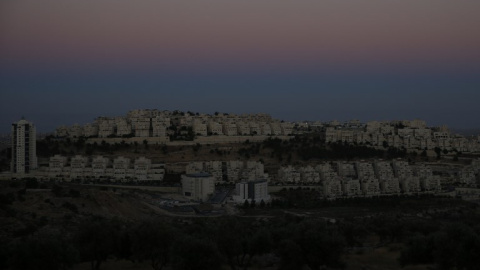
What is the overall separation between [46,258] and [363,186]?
25.9 meters

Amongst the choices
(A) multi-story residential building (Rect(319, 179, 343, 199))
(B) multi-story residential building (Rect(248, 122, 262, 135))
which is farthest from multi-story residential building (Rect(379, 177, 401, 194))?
(B) multi-story residential building (Rect(248, 122, 262, 135))

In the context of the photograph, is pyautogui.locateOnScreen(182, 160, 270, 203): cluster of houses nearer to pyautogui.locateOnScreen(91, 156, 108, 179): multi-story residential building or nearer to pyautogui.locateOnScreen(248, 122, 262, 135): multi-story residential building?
pyautogui.locateOnScreen(91, 156, 108, 179): multi-story residential building

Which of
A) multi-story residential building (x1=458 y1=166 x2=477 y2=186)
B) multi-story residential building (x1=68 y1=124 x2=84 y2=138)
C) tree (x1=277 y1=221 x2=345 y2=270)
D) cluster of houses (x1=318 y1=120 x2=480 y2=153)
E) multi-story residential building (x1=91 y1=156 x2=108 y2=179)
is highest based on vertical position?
multi-story residential building (x1=68 y1=124 x2=84 y2=138)

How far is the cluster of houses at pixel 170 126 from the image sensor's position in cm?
4759

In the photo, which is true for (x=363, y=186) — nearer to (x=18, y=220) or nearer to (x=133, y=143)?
(x=133, y=143)

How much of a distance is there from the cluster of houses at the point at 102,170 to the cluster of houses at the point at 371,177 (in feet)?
25.6

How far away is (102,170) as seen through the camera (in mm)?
38219

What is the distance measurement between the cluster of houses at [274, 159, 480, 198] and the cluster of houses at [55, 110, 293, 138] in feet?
34.1

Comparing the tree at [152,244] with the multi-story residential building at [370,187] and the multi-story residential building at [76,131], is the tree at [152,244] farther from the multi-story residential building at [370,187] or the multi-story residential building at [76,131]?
the multi-story residential building at [76,131]

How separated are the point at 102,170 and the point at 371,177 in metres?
15.9

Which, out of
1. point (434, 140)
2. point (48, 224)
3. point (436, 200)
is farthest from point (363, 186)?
point (48, 224)

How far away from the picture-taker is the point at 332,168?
1629 inches

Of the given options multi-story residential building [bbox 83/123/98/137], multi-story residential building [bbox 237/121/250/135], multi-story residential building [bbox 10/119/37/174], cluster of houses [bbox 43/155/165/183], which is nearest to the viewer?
multi-story residential building [bbox 10/119/37/174]

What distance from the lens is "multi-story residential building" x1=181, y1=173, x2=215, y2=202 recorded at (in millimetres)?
33031
